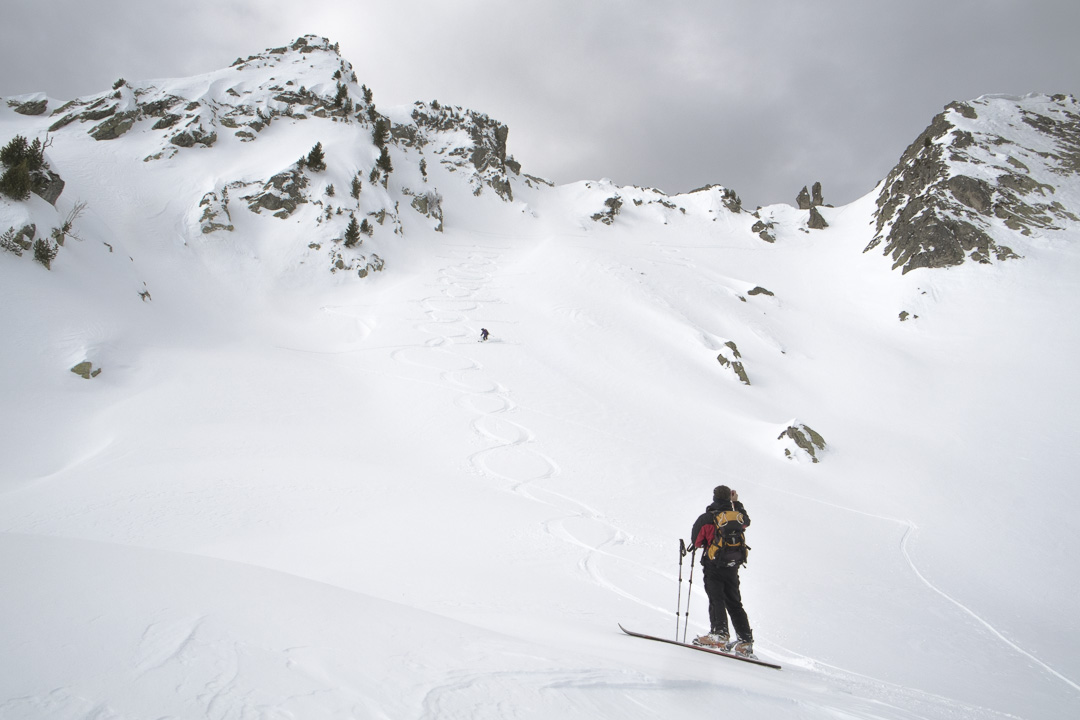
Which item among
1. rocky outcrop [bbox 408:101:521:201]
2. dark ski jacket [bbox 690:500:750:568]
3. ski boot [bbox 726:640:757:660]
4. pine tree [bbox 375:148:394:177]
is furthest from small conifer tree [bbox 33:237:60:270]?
rocky outcrop [bbox 408:101:521:201]

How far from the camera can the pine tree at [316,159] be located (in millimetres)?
36500

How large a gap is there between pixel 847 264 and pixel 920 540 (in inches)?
1608

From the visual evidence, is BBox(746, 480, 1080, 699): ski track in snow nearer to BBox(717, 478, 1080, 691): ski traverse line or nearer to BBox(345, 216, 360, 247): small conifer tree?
BBox(717, 478, 1080, 691): ski traverse line

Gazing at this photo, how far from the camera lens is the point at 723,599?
5945 millimetres

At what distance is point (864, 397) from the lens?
79.8 ft

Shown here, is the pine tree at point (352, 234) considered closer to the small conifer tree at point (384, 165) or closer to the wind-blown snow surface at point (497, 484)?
the wind-blown snow surface at point (497, 484)

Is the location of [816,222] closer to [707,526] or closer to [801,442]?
[801,442]

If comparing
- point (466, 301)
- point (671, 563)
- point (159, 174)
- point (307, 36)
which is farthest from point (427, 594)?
point (307, 36)

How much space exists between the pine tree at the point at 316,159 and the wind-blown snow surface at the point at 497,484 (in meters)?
6.25

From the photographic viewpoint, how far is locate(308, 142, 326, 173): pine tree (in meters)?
36.5

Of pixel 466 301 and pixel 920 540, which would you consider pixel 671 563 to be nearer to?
pixel 920 540

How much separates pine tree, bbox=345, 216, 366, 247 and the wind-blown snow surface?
3722mm

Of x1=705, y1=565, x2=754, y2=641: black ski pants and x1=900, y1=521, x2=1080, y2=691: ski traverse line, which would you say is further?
x1=900, y1=521, x2=1080, y2=691: ski traverse line

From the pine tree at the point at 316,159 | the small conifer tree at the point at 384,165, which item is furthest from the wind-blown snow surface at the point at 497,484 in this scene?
the small conifer tree at the point at 384,165
